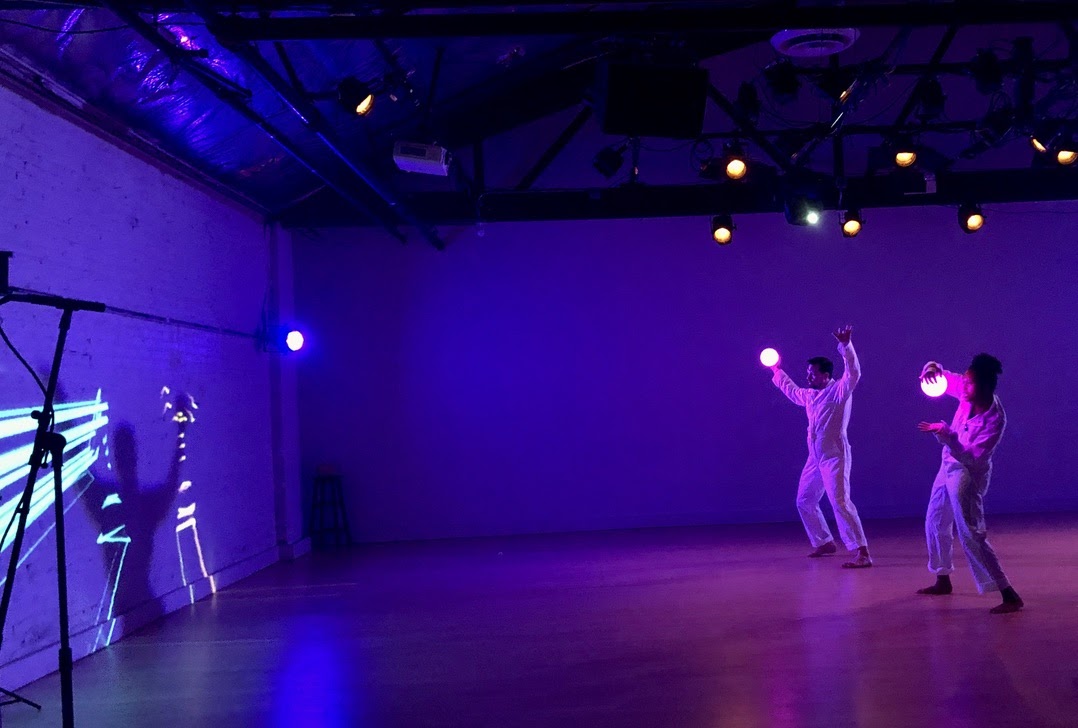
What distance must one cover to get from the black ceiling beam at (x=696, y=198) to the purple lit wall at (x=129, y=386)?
1928 mm

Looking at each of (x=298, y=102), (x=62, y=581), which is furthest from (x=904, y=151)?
(x=62, y=581)

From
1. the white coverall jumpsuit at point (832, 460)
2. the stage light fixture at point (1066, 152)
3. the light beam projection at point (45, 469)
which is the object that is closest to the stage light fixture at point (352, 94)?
the light beam projection at point (45, 469)

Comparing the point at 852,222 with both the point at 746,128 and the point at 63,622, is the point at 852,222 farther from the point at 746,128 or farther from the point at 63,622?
the point at 63,622

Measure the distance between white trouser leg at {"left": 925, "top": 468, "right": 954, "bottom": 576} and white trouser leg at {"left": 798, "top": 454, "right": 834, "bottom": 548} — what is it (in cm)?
176

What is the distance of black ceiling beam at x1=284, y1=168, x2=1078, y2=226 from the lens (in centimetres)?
922

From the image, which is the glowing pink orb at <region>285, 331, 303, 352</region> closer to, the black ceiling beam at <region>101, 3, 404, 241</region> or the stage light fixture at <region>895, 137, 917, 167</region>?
the black ceiling beam at <region>101, 3, 404, 241</region>

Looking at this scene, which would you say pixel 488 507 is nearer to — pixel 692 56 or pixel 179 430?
pixel 179 430

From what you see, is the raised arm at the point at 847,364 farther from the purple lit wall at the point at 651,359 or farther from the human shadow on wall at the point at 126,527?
the human shadow on wall at the point at 126,527

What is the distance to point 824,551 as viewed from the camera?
786cm

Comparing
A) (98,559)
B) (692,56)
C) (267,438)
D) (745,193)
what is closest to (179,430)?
(98,559)

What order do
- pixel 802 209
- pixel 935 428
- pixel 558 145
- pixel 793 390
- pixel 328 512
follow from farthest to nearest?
pixel 328 512 < pixel 558 145 < pixel 802 209 < pixel 793 390 < pixel 935 428

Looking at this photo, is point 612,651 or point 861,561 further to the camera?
point 861,561

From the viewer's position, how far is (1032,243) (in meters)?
10.4

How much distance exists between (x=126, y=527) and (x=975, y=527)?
533 cm
